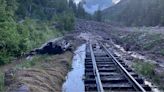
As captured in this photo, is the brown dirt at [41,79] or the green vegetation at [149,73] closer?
the brown dirt at [41,79]

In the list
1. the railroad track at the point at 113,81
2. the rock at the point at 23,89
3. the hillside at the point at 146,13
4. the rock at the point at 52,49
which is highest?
the rock at the point at 23,89

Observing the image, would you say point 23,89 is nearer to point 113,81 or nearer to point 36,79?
point 36,79

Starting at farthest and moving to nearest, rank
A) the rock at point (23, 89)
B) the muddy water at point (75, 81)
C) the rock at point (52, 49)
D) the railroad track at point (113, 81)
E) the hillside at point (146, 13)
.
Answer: the hillside at point (146, 13) → the rock at point (52, 49) → the muddy water at point (75, 81) → the railroad track at point (113, 81) → the rock at point (23, 89)

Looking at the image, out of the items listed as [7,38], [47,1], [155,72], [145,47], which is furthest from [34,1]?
[155,72]

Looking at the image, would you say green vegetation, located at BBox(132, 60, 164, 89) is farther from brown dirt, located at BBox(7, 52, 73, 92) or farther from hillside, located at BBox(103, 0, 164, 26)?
hillside, located at BBox(103, 0, 164, 26)

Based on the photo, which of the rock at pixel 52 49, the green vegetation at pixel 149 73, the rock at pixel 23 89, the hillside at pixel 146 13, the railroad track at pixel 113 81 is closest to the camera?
the rock at pixel 23 89

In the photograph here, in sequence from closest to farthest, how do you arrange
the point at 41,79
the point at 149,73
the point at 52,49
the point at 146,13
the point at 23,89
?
the point at 23,89
the point at 41,79
the point at 149,73
the point at 52,49
the point at 146,13

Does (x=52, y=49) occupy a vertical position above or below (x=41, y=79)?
below

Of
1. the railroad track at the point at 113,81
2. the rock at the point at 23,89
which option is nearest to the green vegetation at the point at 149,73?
the railroad track at the point at 113,81

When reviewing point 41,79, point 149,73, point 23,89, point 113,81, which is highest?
point 23,89

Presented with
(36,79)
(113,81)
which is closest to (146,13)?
(113,81)

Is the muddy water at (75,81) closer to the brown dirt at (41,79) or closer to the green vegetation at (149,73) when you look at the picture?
the brown dirt at (41,79)

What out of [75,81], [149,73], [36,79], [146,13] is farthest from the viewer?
[146,13]

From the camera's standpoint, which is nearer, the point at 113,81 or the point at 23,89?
the point at 23,89
